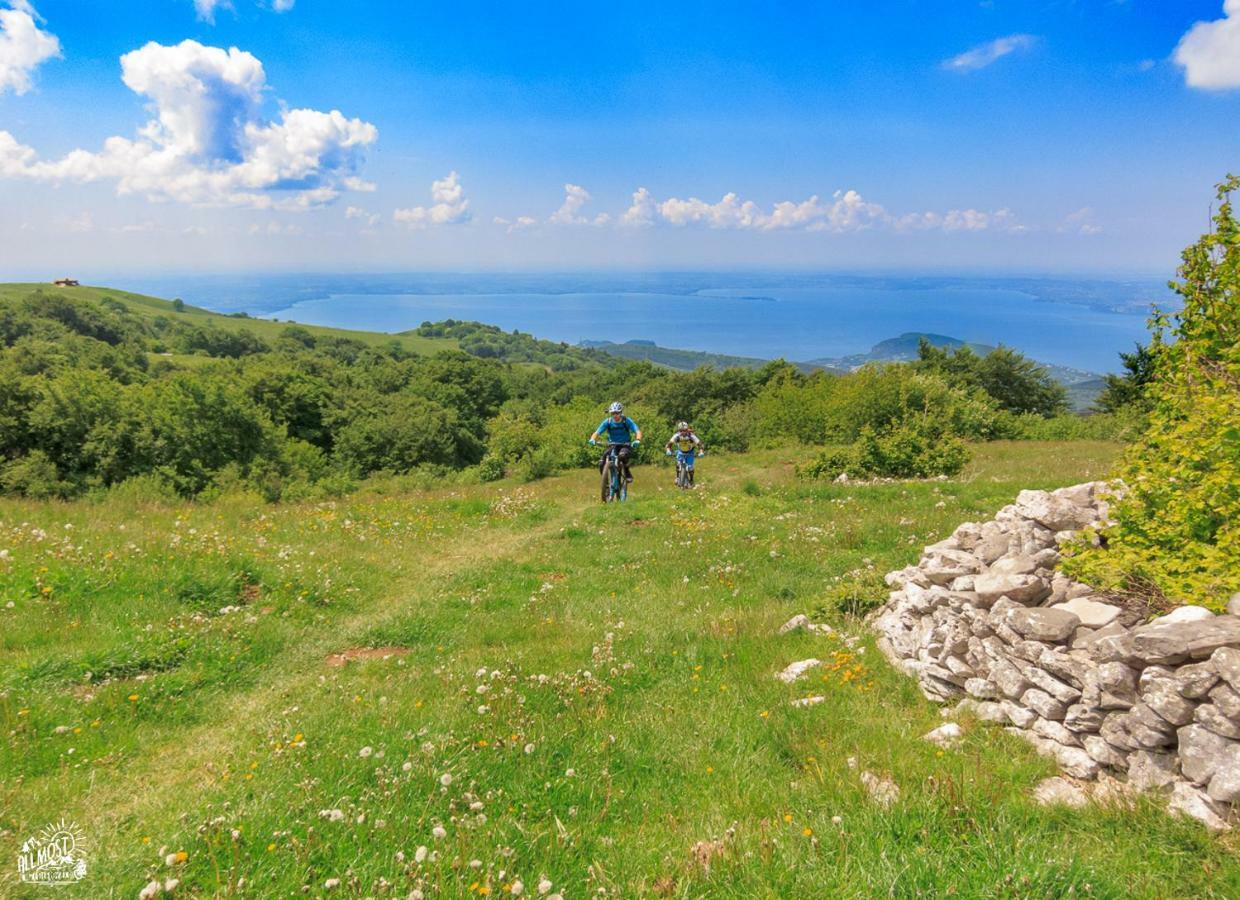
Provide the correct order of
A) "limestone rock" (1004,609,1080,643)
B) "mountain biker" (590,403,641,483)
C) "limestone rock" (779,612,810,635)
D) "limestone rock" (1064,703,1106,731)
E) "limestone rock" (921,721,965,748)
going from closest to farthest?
"limestone rock" (1064,703,1106,731), "limestone rock" (921,721,965,748), "limestone rock" (1004,609,1080,643), "limestone rock" (779,612,810,635), "mountain biker" (590,403,641,483)

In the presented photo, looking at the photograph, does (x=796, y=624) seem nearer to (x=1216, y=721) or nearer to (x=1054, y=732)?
(x=1054, y=732)

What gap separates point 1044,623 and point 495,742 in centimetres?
503

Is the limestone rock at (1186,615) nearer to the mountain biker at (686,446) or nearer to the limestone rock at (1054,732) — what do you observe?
the limestone rock at (1054,732)

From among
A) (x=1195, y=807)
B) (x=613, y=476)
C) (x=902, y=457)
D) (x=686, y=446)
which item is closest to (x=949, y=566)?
(x=1195, y=807)

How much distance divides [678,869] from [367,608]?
799cm

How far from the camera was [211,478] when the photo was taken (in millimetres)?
41344

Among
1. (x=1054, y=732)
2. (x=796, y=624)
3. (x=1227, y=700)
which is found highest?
(x=1227, y=700)

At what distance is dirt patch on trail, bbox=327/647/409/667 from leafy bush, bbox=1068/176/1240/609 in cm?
835

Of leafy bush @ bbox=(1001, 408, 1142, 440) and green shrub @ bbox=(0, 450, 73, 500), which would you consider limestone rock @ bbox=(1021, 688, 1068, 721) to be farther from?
green shrub @ bbox=(0, 450, 73, 500)

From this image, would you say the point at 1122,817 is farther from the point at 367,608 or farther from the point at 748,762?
the point at 367,608

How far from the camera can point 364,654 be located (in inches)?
332

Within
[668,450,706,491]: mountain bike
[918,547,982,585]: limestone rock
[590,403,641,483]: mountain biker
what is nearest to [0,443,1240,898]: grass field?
[918,547,982,585]: limestone rock

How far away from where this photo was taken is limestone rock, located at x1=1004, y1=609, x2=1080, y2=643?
5.19 metres

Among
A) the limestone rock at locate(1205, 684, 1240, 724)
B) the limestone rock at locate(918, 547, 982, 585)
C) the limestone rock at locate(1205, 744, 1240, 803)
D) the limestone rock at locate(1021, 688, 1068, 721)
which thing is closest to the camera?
the limestone rock at locate(1205, 744, 1240, 803)
